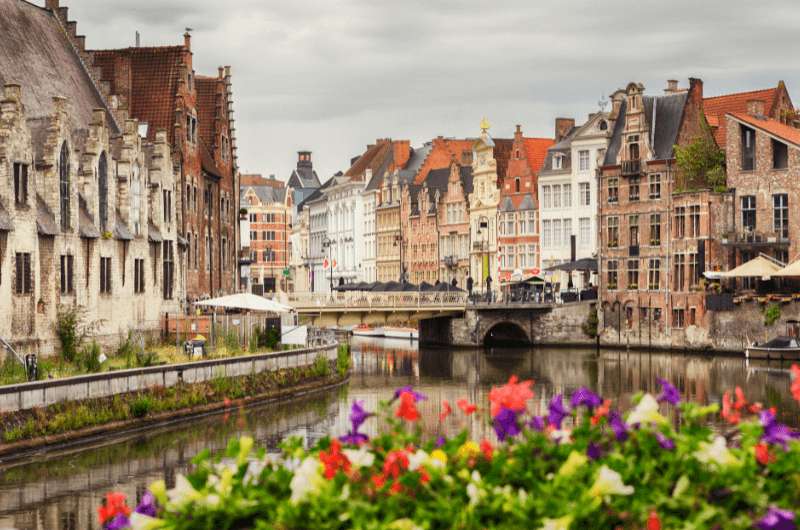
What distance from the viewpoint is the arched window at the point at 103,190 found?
41.5 m

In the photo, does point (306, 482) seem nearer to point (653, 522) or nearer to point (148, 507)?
point (148, 507)

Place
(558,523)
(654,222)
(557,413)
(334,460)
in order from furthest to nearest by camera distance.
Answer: (654,222) < (557,413) < (334,460) < (558,523)

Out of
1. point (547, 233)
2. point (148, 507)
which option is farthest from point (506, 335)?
point (148, 507)

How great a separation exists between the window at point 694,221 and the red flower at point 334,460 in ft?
186

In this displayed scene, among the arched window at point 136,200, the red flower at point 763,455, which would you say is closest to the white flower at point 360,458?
the red flower at point 763,455

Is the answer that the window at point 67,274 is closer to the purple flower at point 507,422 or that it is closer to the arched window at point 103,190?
the arched window at point 103,190

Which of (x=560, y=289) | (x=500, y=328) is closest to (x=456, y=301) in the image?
(x=500, y=328)

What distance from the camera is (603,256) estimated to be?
7144cm

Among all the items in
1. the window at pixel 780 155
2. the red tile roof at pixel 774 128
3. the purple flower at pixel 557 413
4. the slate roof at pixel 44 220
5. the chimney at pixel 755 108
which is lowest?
the purple flower at pixel 557 413

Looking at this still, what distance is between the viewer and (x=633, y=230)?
70000 mm

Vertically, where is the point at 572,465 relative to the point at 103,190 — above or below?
below

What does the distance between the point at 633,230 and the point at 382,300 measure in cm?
1299

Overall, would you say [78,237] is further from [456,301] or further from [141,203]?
[456,301]

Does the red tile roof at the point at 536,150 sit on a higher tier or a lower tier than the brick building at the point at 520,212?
higher
